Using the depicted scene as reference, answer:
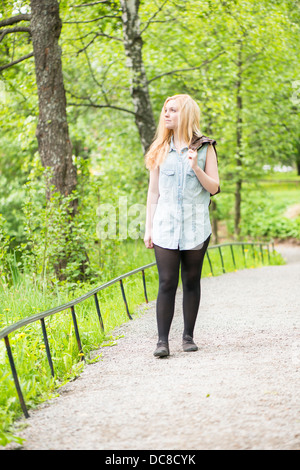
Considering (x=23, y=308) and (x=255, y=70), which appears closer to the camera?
(x=23, y=308)

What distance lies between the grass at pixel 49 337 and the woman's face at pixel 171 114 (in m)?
1.92

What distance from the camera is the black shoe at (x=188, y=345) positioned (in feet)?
16.5

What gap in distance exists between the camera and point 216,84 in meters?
14.8

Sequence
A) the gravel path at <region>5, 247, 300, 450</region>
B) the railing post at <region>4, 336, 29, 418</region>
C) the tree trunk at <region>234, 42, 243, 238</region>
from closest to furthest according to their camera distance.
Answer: the gravel path at <region>5, 247, 300, 450</region>, the railing post at <region>4, 336, 29, 418</region>, the tree trunk at <region>234, 42, 243, 238</region>

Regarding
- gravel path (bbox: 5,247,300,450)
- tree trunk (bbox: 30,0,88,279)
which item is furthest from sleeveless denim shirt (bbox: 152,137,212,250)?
tree trunk (bbox: 30,0,88,279)

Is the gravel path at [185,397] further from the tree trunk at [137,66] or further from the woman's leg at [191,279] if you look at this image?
the tree trunk at [137,66]

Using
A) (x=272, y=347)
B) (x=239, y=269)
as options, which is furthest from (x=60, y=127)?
(x=239, y=269)

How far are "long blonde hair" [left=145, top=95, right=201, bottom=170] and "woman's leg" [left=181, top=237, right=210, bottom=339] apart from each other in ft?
2.48

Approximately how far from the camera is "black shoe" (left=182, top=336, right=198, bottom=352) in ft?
16.5

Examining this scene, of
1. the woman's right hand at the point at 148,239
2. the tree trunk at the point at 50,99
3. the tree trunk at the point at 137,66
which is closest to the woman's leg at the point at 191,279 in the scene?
the woman's right hand at the point at 148,239

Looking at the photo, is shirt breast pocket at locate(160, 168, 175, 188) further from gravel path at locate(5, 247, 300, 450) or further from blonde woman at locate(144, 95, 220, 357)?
gravel path at locate(5, 247, 300, 450)

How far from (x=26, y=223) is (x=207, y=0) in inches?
267

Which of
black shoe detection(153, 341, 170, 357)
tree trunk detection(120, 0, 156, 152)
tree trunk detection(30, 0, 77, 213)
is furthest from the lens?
tree trunk detection(120, 0, 156, 152)
